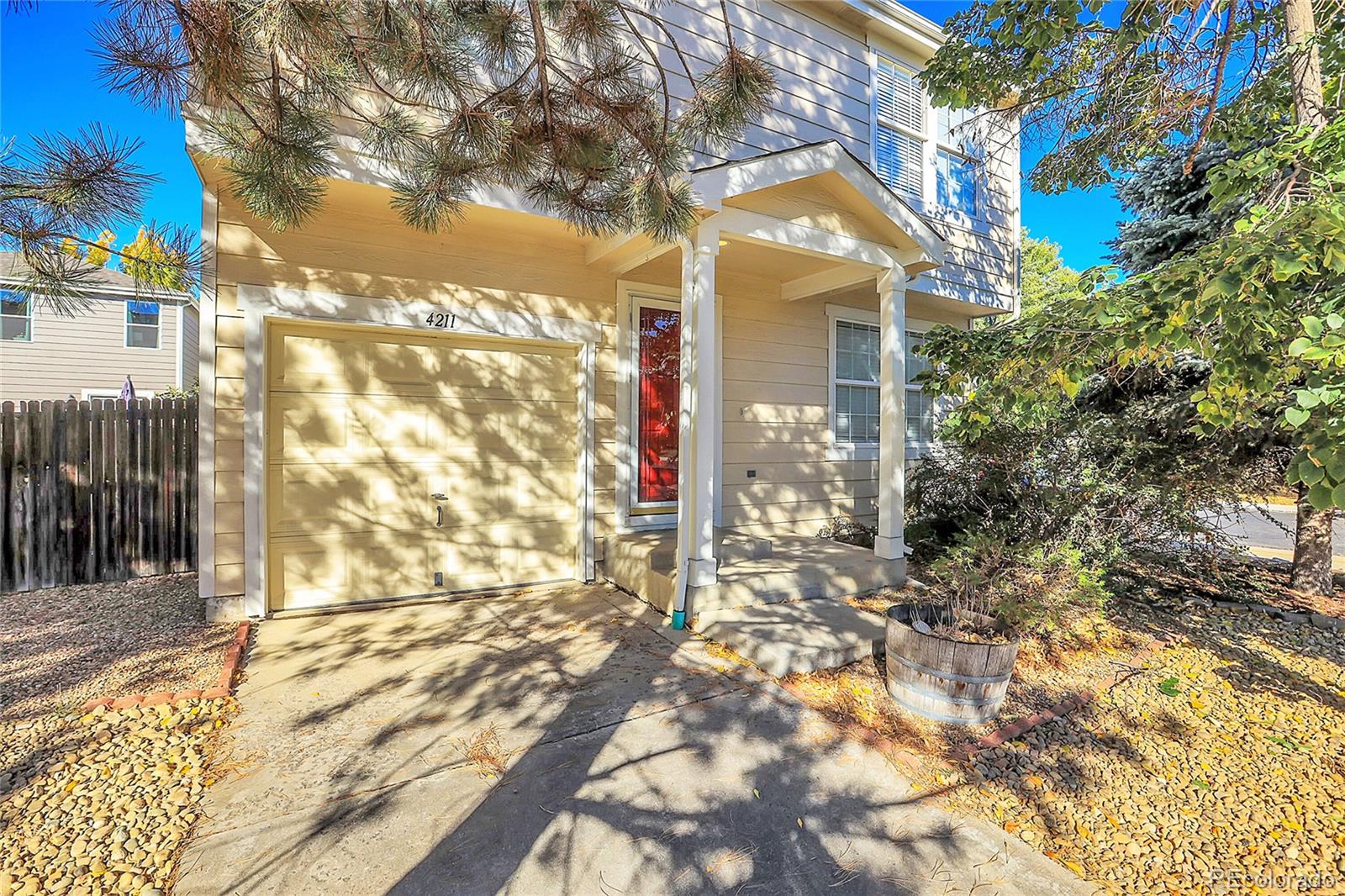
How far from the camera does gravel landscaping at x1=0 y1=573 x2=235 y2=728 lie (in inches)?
126

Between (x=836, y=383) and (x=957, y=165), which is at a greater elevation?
(x=957, y=165)

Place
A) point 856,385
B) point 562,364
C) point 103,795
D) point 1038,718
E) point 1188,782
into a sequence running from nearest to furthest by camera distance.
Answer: point 103,795 < point 1188,782 < point 1038,718 < point 562,364 < point 856,385

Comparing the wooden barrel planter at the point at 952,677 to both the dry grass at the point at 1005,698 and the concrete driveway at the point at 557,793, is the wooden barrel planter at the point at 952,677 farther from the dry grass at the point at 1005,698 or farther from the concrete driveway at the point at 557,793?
the concrete driveway at the point at 557,793

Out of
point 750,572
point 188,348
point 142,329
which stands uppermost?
point 142,329

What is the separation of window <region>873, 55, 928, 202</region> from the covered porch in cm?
143

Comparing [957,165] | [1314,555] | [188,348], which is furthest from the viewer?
[188,348]

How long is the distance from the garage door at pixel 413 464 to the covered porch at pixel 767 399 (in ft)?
2.07

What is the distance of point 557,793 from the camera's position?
7.90 feet

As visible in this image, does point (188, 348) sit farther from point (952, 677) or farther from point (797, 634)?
point (952, 677)

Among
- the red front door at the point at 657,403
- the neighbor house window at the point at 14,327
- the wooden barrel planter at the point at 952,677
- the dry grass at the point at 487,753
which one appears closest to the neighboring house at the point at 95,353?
the neighbor house window at the point at 14,327

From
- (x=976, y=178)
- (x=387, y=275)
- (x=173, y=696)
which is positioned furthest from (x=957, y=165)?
(x=173, y=696)

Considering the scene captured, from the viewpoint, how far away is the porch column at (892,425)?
525cm

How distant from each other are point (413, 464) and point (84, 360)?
1203 centimetres

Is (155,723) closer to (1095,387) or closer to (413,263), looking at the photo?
(413,263)
